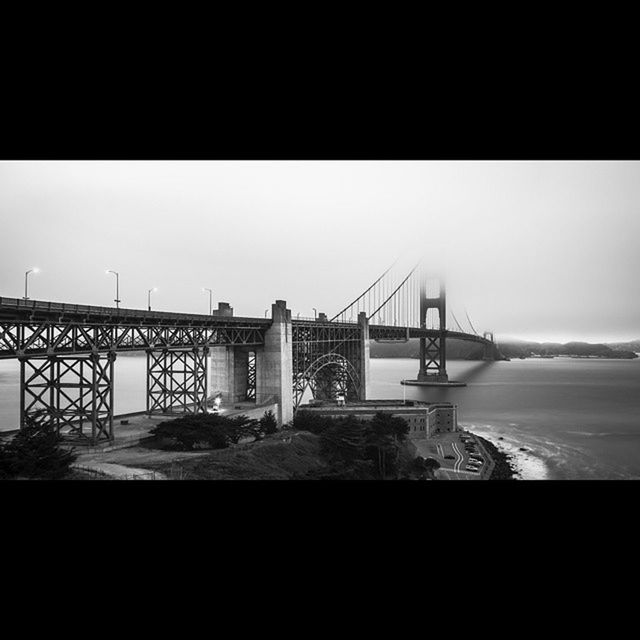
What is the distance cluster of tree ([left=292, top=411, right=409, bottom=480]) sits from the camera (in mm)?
11672

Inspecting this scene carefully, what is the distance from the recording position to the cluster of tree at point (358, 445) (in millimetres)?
11672

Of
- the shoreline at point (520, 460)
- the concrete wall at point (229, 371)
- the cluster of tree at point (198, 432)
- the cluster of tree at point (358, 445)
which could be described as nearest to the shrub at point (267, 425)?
the cluster of tree at point (358, 445)

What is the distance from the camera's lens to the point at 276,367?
55.2 feet

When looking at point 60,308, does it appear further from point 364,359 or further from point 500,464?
point 364,359

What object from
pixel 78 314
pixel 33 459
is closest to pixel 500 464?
pixel 78 314

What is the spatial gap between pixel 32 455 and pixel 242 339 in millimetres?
10103

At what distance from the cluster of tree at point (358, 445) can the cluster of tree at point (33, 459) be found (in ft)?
14.5

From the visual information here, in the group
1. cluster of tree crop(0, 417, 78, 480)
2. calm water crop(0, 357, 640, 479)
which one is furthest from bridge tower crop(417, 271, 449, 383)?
cluster of tree crop(0, 417, 78, 480)

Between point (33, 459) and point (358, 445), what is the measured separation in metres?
8.69

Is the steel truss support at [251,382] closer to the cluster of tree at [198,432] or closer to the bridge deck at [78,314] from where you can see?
the bridge deck at [78,314]

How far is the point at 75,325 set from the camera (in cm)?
930
